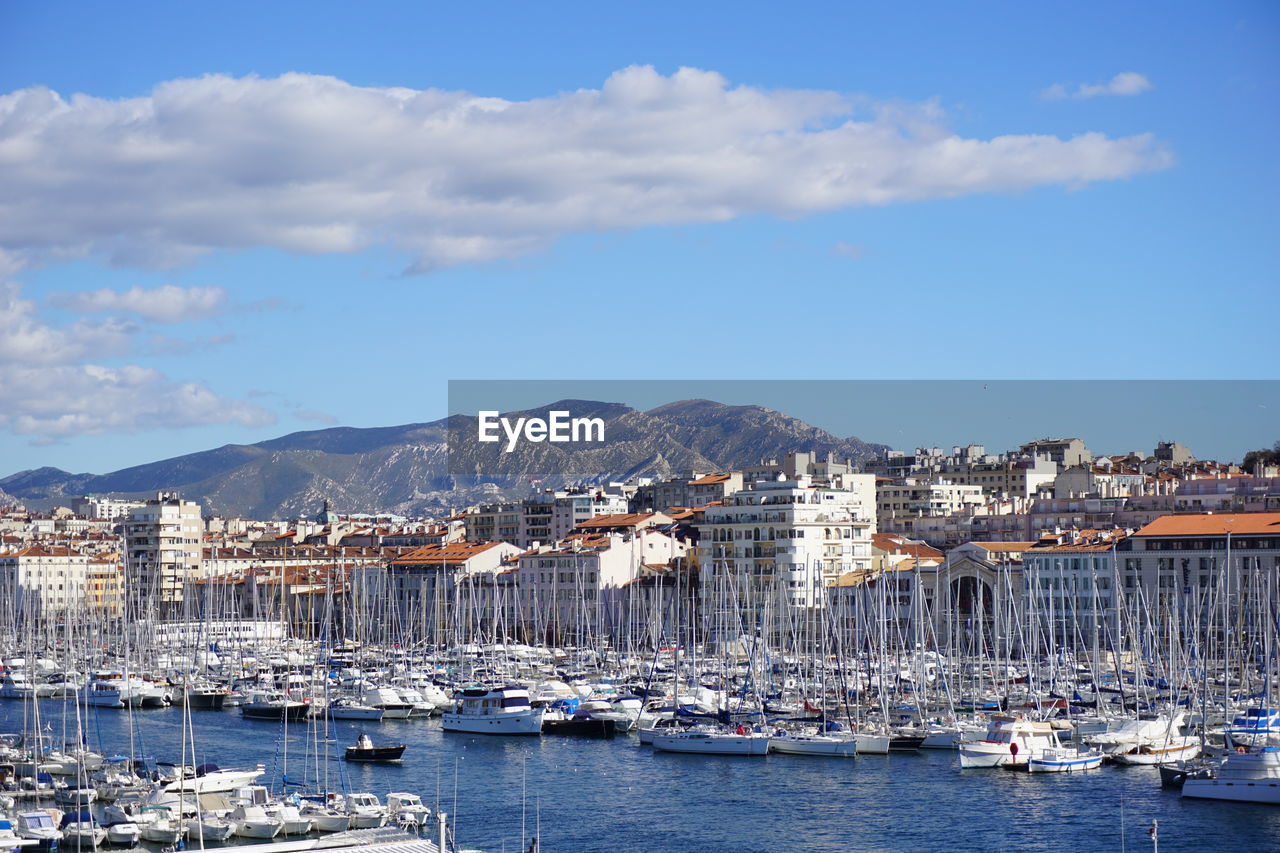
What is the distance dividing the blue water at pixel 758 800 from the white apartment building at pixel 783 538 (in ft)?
117

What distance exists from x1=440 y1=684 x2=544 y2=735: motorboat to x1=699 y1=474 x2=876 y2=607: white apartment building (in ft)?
103

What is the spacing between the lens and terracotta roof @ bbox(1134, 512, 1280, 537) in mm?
78581

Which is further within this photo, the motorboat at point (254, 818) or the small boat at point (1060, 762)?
the small boat at point (1060, 762)

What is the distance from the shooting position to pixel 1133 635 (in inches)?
2377

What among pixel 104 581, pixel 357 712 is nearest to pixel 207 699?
pixel 357 712

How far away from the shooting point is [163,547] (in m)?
118

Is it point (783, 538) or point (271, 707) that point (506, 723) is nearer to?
point (271, 707)

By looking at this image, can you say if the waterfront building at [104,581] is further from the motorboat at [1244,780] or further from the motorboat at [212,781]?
the motorboat at [1244,780]

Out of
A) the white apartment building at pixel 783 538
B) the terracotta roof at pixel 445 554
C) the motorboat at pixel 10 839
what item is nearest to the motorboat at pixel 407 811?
the motorboat at pixel 10 839

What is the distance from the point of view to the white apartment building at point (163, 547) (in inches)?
4616

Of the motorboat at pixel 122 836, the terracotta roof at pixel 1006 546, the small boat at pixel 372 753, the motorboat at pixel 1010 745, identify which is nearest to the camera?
the motorboat at pixel 122 836

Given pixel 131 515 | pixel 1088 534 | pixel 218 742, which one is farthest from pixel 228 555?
pixel 218 742

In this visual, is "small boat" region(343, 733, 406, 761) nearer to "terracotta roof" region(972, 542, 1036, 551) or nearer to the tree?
"terracotta roof" region(972, 542, 1036, 551)

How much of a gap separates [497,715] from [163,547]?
6535 cm
